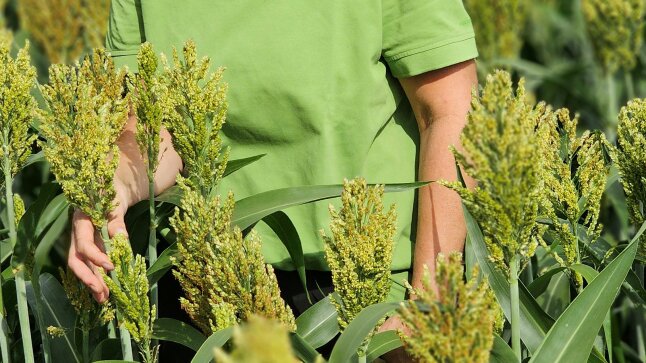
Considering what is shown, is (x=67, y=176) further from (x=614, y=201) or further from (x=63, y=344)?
(x=614, y=201)

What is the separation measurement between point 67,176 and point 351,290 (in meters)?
0.47

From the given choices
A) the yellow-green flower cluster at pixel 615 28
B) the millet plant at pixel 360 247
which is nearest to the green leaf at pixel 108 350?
the millet plant at pixel 360 247

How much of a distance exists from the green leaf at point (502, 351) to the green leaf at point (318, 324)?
0.38 m

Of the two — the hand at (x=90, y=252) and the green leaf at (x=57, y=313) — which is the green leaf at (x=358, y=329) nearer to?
the hand at (x=90, y=252)

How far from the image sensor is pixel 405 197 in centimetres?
210

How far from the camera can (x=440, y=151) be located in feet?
6.52

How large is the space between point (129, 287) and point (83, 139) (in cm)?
24

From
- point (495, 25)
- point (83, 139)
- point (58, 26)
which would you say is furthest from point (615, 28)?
point (83, 139)

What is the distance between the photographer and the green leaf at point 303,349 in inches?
64.6

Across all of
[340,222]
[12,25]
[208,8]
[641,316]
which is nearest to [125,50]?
[208,8]

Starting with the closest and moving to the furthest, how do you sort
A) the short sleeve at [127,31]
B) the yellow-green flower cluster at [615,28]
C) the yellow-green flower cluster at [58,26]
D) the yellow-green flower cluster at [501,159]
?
1. the yellow-green flower cluster at [501,159]
2. the short sleeve at [127,31]
3. the yellow-green flower cluster at [615,28]
4. the yellow-green flower cluster at [58,26]

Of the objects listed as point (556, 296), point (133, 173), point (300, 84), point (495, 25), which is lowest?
point (556, 296)

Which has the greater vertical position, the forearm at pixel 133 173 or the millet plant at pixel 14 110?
the millet plant at pixel 14 110

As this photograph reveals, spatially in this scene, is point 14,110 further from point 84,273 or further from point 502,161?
point 502,161
